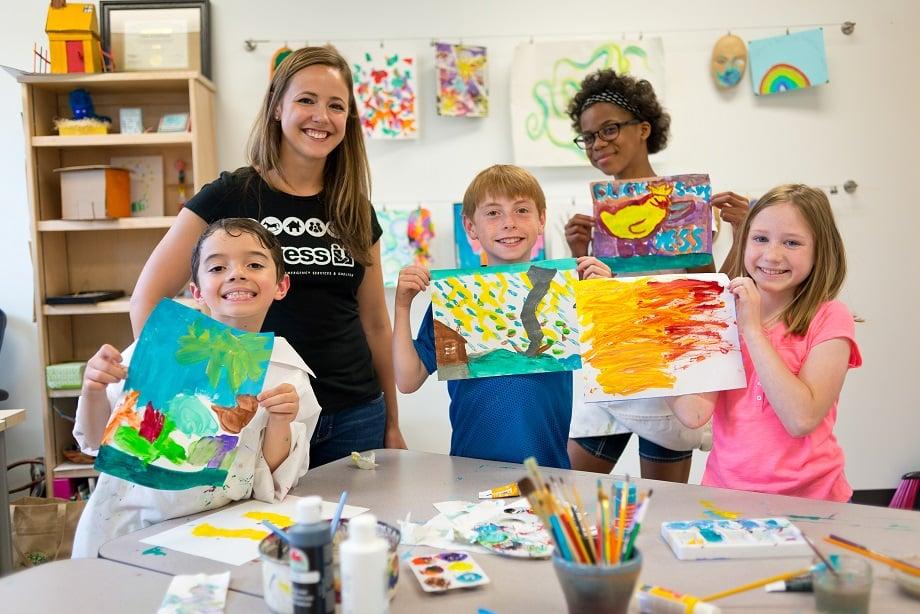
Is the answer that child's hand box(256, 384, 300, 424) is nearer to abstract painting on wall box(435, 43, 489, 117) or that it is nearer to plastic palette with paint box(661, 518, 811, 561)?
plastic palette with paint box(661, 518, 811, 561)

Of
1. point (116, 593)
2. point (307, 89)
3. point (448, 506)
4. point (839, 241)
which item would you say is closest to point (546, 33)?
point (307, 89)

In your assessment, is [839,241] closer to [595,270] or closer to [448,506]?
[595,270]

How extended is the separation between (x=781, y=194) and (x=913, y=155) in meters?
2.57

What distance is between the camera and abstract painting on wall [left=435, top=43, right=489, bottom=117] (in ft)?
11.4

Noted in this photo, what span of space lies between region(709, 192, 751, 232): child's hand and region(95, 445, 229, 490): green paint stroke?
143cm

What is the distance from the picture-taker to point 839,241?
165 centimetres

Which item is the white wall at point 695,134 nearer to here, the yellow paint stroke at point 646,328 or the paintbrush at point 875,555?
the yellow paint stroke at point 646,328

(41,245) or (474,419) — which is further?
(41,245)

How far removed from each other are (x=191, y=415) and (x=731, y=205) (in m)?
1.47

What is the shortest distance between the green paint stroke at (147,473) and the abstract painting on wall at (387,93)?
8.19ft

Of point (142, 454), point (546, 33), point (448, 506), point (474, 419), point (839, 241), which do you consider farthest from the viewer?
point (546, 33)

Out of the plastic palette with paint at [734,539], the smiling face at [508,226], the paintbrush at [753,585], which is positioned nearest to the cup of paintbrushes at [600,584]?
the paintbrush at [753,585]

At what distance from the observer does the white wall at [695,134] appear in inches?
139

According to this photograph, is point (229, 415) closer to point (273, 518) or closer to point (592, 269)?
point (273, 518)
